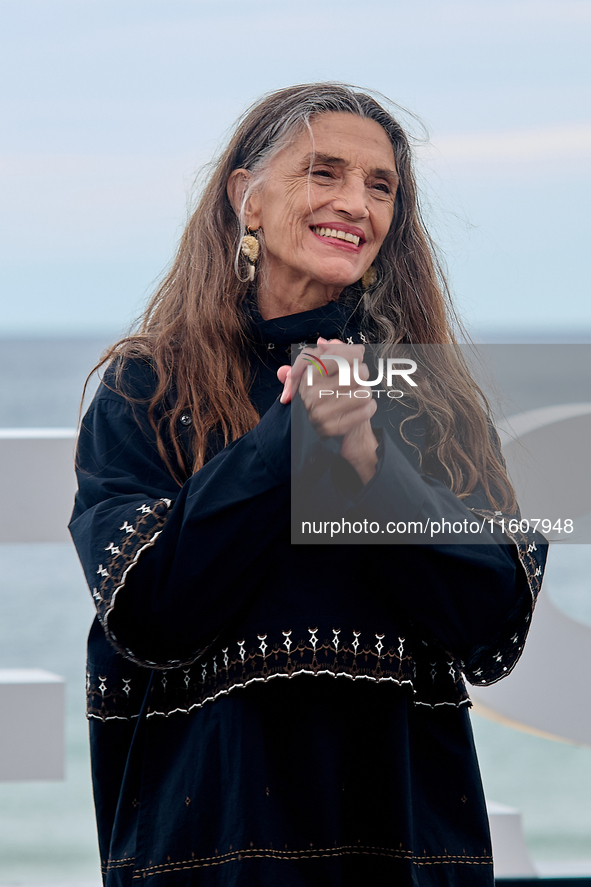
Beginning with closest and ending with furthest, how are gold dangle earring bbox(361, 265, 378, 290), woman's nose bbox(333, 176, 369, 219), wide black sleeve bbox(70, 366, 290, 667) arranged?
wide black sleeve bbox(70, 366, 290, 667) → woman's nose bbox(333, 176, 369, 219) → gold dangle earring bbox(361, 265, 378, 290)

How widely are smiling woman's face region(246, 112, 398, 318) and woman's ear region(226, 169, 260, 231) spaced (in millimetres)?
13

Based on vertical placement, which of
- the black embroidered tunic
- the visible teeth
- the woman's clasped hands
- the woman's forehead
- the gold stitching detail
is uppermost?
the woman's forehead

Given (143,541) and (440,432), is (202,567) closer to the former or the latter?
(143,541)

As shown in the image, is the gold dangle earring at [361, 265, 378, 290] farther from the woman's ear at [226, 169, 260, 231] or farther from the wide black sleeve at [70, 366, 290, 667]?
the wide black sleeve at [70, 366, 290, 667]

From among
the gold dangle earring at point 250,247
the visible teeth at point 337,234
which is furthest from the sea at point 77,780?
the visible teeth at point 337,234

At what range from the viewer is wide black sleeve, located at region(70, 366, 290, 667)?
954 mm

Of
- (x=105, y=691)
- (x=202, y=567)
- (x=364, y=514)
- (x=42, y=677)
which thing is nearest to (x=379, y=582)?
(x=364, y=514)

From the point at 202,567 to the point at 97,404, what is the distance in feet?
0.92

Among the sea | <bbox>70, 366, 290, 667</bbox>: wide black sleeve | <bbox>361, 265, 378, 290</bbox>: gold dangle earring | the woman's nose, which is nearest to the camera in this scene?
<bbox>70, 366, 290, 667</bbox>: wide black sleeve

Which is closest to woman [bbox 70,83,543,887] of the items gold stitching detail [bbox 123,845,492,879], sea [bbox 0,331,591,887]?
gold stitching detail [bbox 123,845,492,879]

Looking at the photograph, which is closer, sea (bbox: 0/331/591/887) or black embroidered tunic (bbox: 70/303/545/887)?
black embroidered tunic (bbox: 70/303/545/887)

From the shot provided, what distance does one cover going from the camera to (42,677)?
1.78m

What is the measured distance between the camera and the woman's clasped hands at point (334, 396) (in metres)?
0.96

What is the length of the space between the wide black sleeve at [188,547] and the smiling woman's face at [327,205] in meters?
0.23
